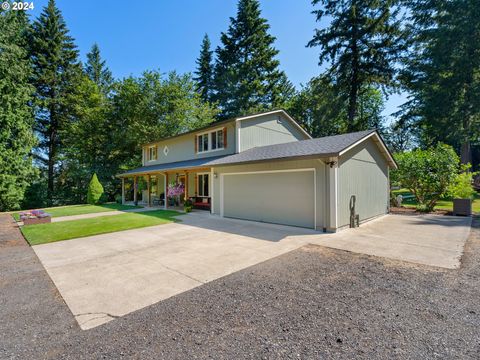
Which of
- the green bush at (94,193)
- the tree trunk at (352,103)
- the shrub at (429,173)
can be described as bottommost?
the green bush at (94,193)

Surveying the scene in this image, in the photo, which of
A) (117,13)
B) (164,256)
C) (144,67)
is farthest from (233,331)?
(144,67)

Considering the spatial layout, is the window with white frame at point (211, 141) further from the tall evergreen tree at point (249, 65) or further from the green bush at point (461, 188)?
the tall evergreen tree at point (249, 65)

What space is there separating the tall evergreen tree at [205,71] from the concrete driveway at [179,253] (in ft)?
84.8

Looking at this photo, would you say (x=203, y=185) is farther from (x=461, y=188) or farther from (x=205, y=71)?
(x=205, y=71)

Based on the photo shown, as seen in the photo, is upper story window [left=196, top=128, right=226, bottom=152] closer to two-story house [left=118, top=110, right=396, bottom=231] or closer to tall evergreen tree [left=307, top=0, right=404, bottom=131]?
two-story house [left=118, top=110, right=396, bottom=231]

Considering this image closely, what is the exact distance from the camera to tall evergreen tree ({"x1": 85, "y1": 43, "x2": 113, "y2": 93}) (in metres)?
29.9

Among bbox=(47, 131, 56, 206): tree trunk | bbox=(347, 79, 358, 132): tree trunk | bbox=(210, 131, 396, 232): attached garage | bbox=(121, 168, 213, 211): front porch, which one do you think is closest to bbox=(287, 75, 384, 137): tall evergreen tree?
bbox=(347, 79, 358, 132): tree trunk

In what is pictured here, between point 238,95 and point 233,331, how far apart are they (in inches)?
1048

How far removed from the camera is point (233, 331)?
276cm

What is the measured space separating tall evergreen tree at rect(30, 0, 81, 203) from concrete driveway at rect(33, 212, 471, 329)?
21407 millimetres

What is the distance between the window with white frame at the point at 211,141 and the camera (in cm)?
1384

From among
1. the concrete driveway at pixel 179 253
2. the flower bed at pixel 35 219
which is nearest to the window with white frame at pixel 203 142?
the concrete driveway at pixel 179 253

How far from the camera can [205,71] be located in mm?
31734

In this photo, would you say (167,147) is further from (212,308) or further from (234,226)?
(212,308)
